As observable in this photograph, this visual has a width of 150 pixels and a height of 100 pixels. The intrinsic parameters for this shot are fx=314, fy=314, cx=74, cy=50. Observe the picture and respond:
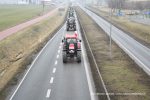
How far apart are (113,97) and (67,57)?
13.4 meters

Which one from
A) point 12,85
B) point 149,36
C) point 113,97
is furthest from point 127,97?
point 149,36

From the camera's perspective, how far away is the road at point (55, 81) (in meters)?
20.9

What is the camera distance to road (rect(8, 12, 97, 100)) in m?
20.9

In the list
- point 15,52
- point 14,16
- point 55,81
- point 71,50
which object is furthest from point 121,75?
point 14,16

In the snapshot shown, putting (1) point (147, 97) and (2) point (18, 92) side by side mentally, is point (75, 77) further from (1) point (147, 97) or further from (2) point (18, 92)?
(1) point (147, 97)

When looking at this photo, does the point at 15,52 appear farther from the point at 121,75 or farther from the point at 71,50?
the point at 121,75

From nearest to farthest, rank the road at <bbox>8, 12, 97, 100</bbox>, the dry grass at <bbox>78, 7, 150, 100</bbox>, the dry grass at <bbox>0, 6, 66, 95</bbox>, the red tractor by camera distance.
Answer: the road at <bbox>8, 12, 97, 100</bbox> < the dry grass at <bbox>78, 7, 150, 100</bbox> < the dry grass at <bbox>0, 6, 66, 95</bbox> < the red tractor

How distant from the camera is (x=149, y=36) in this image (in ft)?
174

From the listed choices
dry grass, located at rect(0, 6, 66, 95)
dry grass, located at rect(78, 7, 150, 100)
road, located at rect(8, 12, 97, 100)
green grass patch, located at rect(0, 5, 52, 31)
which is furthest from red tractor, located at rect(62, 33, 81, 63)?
green grass patch, located at rect(0, 5, 52, 31)

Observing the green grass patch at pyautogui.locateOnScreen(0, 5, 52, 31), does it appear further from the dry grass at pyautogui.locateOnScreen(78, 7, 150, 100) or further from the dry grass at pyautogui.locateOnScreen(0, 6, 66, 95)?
the dry grass at pyautogui.locateOnScreen(78, 7, 150, 100)

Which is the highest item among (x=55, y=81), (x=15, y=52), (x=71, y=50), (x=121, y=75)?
(x=71, y=50)

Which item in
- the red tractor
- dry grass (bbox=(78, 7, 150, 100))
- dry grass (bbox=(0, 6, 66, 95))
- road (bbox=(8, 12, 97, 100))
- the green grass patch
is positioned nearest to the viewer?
road (bbox=(8, 12, 97, 100))

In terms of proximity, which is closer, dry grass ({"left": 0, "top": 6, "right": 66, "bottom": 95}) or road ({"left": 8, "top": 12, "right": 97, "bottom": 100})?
road ({"left": 8, "top": 12, "right": 97, "bottom": 100})

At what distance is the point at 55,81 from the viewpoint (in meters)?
24.5
